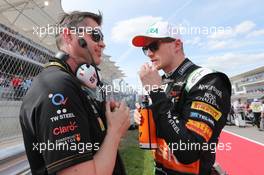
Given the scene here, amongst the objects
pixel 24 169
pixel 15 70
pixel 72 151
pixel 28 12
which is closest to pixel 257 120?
pixel 28 12

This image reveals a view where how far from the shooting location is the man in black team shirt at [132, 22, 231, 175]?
1.64 m

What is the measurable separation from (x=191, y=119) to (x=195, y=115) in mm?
31

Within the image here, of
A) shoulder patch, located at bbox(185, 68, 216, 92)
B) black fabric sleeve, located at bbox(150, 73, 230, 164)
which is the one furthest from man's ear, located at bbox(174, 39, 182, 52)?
black fabric sleeve, located at bbox(150, 73, 230, 164)

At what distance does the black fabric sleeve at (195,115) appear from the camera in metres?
1.63

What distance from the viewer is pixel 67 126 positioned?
46.6 inches

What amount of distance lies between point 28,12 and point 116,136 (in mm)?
13441

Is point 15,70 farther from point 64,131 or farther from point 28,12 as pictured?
point 28,12

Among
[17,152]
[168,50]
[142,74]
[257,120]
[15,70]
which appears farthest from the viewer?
[257,120]

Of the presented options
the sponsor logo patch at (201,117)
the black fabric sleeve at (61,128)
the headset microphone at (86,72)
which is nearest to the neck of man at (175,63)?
the sponsor logo patch at (201,117)

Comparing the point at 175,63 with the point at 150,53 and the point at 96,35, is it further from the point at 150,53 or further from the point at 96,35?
the point at 96,35

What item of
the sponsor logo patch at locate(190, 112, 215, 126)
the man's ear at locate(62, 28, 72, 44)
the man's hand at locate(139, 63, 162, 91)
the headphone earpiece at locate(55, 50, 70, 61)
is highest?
the man's ear at locate(62, 28, 72, 44)

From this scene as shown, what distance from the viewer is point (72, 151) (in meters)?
1.18

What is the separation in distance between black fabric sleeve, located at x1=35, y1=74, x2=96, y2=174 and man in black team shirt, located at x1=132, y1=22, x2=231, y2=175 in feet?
1.77

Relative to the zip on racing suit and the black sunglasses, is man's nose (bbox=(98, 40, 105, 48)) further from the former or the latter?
the zip on racing suit
